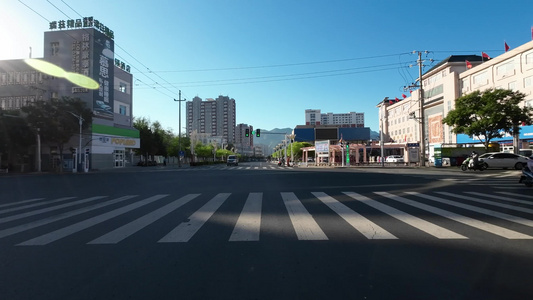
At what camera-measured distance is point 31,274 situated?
13.5ft

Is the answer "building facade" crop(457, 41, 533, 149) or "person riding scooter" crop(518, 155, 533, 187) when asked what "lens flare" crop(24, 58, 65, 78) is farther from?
"building facade" crop(457, 41, 533, 149)

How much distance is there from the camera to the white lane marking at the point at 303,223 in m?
5.73

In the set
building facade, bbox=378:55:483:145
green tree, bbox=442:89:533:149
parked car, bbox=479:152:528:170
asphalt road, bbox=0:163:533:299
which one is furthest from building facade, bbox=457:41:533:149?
asphalt road, bbox=0:163:533:299

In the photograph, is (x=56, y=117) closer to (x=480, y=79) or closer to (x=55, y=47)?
(x=55, y=47)

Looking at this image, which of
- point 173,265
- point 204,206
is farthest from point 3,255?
point 204,206

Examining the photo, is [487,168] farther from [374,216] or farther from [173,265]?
[173,265]

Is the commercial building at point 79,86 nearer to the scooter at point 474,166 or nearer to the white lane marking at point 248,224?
the white lane marking at point 248,224

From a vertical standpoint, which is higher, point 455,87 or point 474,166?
point 455,87

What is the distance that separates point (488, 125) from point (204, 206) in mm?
28494

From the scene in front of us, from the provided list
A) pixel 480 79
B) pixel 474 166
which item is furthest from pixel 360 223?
pixel 480 79

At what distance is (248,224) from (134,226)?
2335 millimetres

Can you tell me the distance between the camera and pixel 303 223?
6.80m

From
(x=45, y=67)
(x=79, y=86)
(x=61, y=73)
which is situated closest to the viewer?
(x=79, y=86)

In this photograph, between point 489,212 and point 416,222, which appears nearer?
point 416,222
